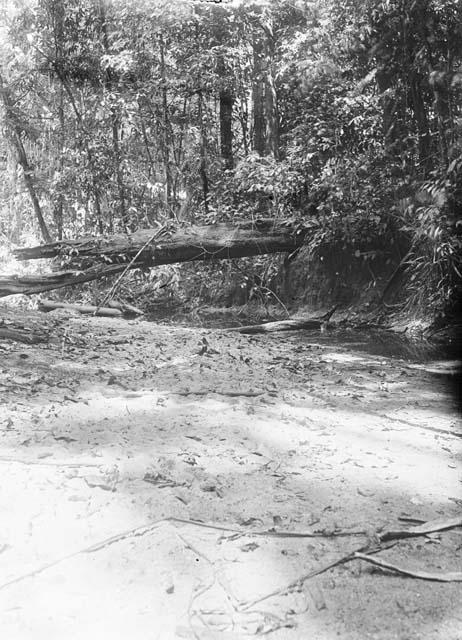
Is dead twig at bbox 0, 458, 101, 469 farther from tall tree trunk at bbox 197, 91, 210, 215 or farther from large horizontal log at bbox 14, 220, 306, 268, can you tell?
tall tree trunk at bbox 197, 91, 210, 215

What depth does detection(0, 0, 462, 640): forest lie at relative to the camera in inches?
76.2

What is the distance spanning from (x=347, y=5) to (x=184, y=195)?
595cm

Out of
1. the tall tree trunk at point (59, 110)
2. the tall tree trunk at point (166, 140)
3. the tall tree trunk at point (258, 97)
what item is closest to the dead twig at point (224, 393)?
the tall tree trunk at point (258, 97)

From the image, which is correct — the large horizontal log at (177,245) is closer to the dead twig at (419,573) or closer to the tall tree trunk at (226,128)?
the tall tree trunk at (226,128)

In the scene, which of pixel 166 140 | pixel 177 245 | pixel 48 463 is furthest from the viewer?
pixel 166 140

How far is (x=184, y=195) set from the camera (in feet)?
45.1

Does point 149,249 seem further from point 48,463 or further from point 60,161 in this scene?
point 48,463

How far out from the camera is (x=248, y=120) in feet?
45.9

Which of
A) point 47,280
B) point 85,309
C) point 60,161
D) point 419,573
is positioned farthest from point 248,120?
point 419,573

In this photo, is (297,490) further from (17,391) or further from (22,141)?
(22,141)

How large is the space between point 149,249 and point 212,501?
6.91 metres

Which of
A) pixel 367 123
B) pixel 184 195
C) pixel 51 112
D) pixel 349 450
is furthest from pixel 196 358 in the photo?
pixel 51 112

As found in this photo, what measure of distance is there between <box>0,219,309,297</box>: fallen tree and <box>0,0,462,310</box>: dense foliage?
0.55 m

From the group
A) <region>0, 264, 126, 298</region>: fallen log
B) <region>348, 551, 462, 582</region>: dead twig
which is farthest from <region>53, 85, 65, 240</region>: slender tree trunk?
<region>348, 551, 462, 582</region>: dead twig
